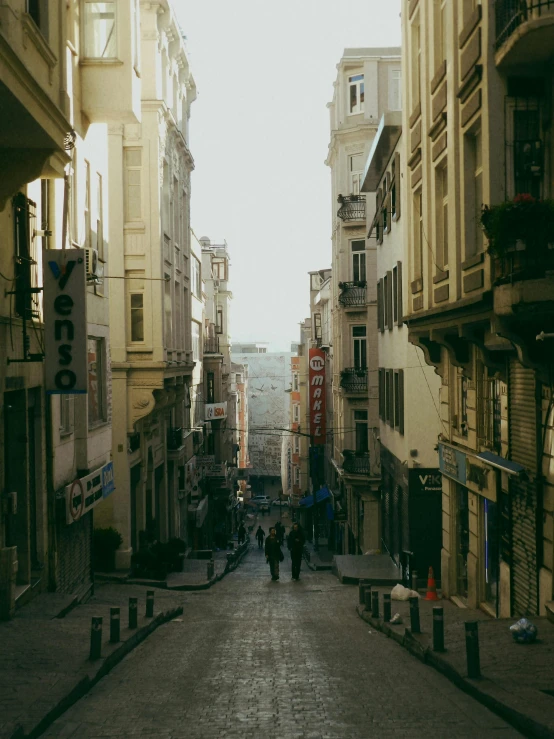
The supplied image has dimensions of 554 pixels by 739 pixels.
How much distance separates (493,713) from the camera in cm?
888

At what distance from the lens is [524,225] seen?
11492 mm

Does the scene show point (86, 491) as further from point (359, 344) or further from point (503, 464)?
point (359, 344)

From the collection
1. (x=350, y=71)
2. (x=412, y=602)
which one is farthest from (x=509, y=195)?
(x=350, y=71)

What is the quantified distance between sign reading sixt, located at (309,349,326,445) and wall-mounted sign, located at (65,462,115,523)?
23.1 metres

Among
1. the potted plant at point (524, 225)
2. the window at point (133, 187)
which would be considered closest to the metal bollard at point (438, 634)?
the potted plant at point (524, 225)

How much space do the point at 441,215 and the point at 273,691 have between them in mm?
10456

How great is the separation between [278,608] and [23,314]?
957 centimetres

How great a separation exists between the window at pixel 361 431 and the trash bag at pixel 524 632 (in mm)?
27642

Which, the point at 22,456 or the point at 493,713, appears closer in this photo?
the point at 493,713

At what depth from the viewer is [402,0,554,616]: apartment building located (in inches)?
462

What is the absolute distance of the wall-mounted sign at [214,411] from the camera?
53469 mm

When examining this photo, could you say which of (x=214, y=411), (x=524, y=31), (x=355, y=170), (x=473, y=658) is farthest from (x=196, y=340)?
(x=473, y=658)

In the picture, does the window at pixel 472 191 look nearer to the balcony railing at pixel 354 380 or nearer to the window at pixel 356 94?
the balcony railing at pixel 354 380

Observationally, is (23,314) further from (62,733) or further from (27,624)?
(62,733)
